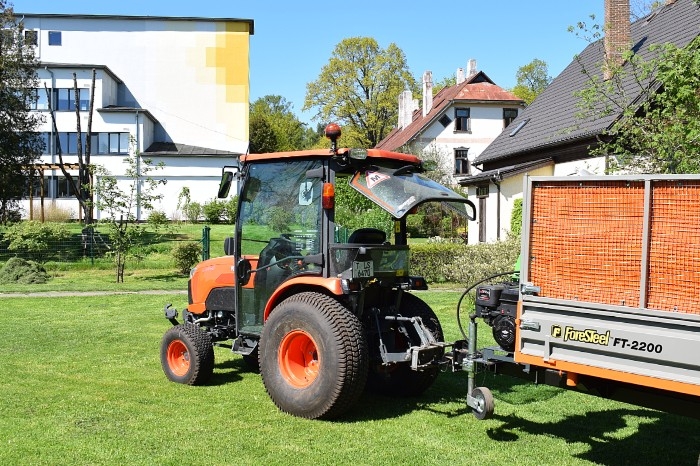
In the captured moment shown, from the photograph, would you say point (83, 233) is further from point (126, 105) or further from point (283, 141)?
point (283, 141)

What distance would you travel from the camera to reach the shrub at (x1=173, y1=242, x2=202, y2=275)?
70.7ft

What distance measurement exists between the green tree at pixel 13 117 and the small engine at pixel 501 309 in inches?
992

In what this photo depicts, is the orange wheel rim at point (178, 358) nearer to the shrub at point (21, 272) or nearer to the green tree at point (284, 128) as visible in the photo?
the shrub at point (21, 272)

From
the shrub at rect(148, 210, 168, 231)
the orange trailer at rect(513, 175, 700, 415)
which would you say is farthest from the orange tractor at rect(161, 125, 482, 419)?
the shrub at rect(148, 210, 168, 231)

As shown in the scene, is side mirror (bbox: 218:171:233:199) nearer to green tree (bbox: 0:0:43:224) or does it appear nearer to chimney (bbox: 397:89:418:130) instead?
green tree (bbox: 0:0:43:224)

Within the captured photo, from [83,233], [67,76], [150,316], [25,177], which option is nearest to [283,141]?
[67,76]

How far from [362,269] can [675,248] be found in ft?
9.00

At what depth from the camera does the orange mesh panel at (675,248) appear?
4258mm

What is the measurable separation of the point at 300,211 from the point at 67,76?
4239 centimetres

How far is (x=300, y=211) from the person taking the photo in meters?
6.87

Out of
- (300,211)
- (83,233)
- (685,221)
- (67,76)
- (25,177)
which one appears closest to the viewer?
(685,221)

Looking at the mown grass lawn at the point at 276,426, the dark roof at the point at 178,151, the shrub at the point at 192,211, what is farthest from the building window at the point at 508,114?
the mown grass lawn at the point at 276,426

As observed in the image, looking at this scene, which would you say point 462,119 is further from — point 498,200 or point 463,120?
point 498,200

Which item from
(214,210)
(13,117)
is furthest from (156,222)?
(214,210)
